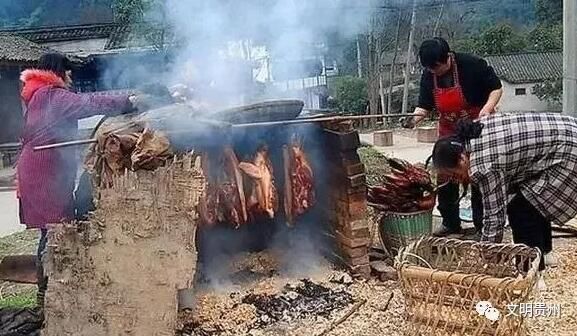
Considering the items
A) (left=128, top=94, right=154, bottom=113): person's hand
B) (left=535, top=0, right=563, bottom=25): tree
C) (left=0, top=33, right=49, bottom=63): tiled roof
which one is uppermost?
(left=535, top=0, right=563, bottom=25): tree

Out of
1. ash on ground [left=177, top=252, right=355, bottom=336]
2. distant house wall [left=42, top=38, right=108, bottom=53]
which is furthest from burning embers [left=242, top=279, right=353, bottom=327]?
distant house wall [left=42, top=38, right=108, bottom=53]

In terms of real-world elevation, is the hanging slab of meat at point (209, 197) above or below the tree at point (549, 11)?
below

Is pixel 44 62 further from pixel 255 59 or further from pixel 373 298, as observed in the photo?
pixel 255 59

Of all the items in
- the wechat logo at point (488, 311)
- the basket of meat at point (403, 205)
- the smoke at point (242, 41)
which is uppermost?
the smoke at point (242, 41)

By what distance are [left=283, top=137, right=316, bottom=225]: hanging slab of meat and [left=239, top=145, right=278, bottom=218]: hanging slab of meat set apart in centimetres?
15

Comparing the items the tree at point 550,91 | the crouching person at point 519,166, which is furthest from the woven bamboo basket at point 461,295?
the tree at point 550,91

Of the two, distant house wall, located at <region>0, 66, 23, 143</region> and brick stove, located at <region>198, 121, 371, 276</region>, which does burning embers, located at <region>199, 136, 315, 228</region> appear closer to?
brick stove, located at <region>198, 121, 371, 276</region>

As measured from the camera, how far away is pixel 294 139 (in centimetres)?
524

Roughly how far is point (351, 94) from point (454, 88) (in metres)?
22.0

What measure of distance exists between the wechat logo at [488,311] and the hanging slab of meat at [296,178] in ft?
6.90

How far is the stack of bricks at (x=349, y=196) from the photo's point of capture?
16.5ft

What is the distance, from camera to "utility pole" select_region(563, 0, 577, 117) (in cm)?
819

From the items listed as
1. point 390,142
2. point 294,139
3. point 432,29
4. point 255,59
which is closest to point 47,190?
point 294,139

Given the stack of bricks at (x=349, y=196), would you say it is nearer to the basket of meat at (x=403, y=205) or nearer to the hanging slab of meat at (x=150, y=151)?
the basket of meat at (x=403, y=205)
